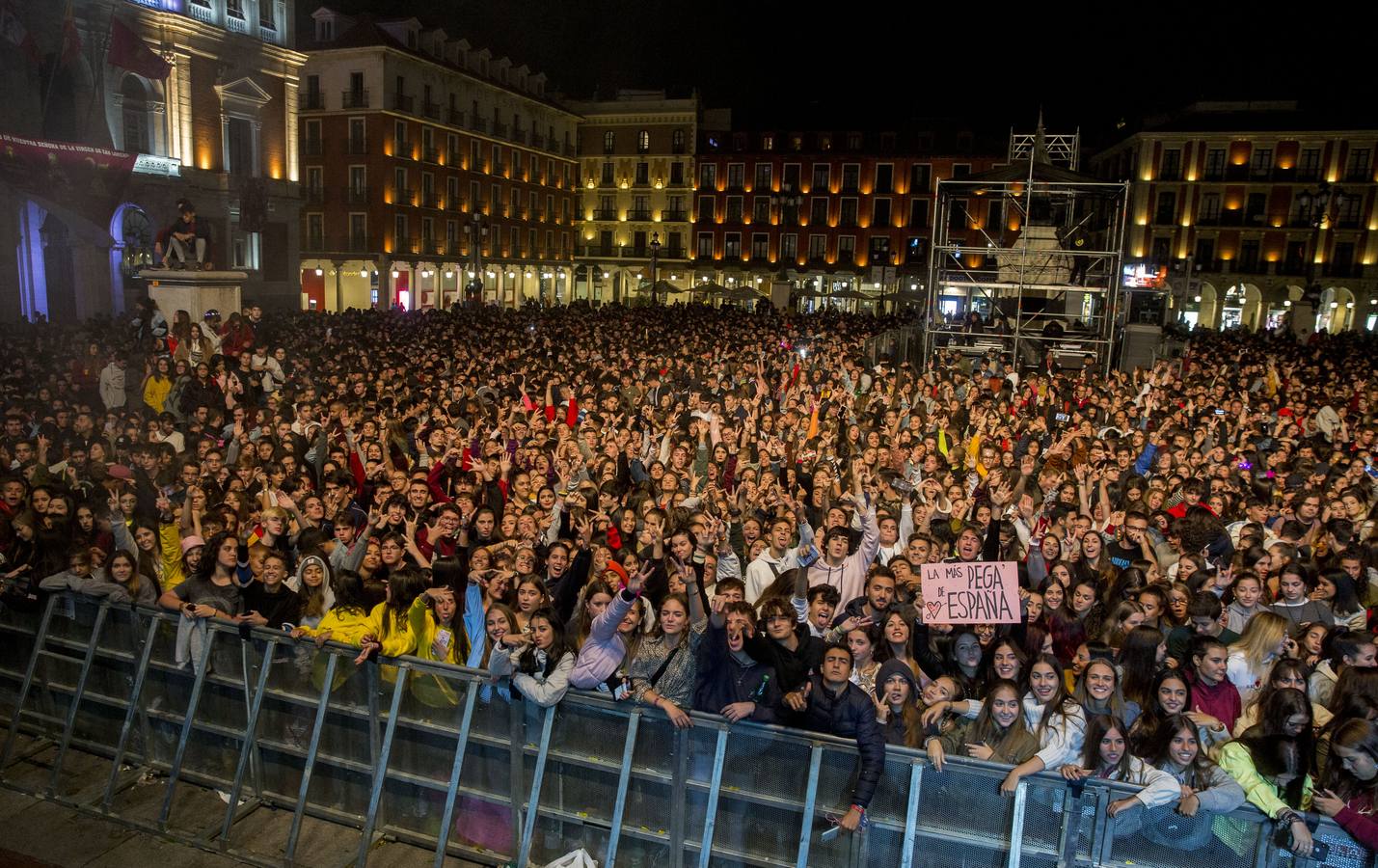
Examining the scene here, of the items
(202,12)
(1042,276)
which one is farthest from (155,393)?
(202,12)

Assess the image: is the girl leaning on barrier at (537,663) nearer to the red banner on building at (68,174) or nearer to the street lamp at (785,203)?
the red banner on building at (68,174)

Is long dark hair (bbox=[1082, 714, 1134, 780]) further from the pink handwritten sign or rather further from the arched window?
the arched window

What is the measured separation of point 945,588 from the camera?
5.18m

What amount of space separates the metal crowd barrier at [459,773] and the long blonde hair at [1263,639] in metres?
1.55

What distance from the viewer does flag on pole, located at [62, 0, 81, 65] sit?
24.2 m

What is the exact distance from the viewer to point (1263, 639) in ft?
16.8

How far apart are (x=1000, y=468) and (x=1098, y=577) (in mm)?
2940

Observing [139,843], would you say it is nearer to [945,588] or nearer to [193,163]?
[945,588]

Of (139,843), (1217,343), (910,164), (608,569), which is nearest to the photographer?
(139,843)

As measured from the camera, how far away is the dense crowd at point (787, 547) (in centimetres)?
431

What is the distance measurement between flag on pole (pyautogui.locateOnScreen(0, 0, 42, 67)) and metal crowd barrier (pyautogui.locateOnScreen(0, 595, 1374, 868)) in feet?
78.9

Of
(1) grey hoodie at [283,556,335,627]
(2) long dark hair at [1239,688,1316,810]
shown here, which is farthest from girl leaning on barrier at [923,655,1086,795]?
(1) grey hoodie at [283,556,335,627]

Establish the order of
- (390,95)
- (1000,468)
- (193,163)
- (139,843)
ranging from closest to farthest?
(139,843) < (1000,468) < (193,163) < (390,95)

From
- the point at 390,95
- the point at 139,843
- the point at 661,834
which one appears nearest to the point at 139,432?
the point at 139,843
